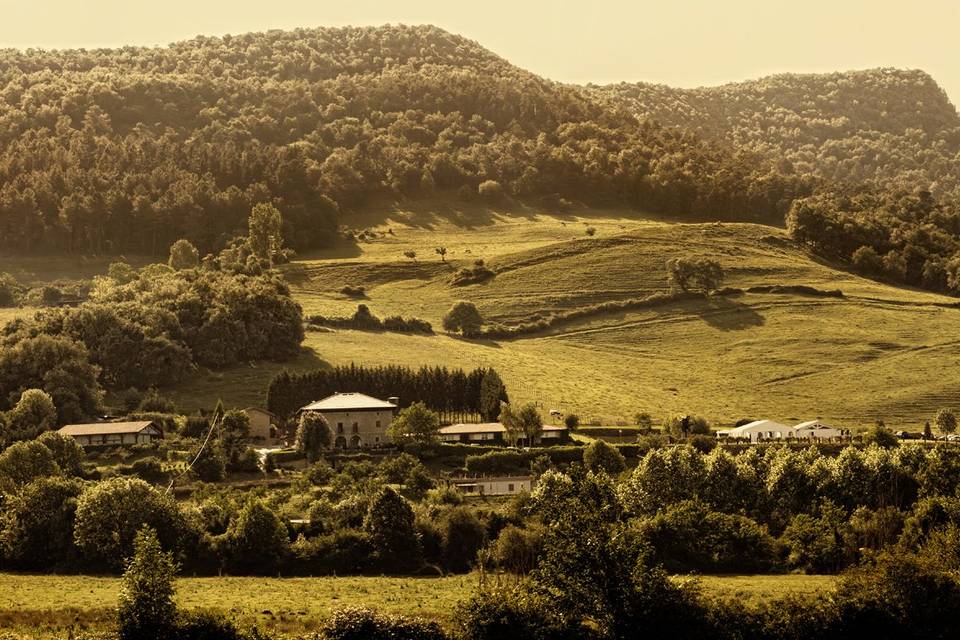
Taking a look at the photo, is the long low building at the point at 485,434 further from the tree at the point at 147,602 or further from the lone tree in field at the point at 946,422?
the tree at the point at 147,602

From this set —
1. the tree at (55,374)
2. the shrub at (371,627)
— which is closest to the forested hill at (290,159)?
the tree at (55,374)

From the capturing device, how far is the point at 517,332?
113 metres

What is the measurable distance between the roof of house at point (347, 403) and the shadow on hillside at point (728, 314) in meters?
39.6

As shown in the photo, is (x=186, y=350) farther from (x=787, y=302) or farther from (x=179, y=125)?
(x=179, y=125)

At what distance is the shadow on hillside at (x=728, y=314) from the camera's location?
116 metres

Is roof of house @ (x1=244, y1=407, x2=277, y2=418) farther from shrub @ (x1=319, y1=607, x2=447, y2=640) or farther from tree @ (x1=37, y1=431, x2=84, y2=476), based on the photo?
shrub @ (x1=319, y1=607, x2=447, y2=640)

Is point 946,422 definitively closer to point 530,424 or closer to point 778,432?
point 778,432

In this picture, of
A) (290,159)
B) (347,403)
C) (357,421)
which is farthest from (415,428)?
(290,159)

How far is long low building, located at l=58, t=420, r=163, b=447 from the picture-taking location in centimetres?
7794

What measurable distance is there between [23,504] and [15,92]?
136869mm

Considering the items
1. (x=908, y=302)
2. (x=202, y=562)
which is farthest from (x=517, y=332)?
(x=202, y=562)

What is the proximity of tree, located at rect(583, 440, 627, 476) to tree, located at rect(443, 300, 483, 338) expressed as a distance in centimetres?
3624

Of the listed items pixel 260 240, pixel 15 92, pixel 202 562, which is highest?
pixel 15 92

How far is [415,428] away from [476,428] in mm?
4910
